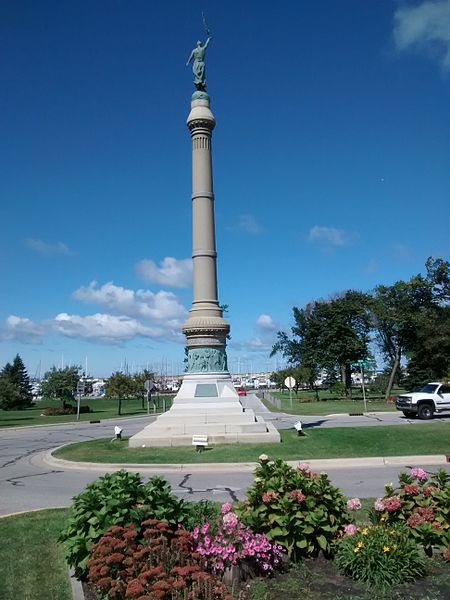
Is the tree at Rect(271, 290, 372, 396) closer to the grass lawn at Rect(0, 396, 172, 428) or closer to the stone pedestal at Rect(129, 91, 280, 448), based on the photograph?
the grass lawn at Rect(0, 396, 172, 428)

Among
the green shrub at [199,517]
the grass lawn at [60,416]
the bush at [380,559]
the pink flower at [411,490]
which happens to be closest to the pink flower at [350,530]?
the bush at [380,559]

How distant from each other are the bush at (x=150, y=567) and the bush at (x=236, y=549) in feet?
0.45

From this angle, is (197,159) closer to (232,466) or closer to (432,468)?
(232,466)

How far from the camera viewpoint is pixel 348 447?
1564cm

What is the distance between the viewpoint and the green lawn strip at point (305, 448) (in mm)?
14477

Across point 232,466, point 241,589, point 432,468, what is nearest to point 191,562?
point 241,589

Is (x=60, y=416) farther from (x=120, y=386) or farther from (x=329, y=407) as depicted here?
(x=329, y=407)

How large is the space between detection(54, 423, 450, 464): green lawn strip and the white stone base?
643 millimetres

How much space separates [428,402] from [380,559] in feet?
78.1

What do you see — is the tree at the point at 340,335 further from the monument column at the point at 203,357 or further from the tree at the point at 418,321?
the monument column at the point at 203,357

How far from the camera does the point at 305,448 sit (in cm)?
1553

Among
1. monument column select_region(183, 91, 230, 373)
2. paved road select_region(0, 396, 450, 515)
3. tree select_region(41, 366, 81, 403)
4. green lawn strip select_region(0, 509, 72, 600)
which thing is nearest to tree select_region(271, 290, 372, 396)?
tree select_region(41, 366, 81, 403)

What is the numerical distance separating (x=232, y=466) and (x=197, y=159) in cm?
1365

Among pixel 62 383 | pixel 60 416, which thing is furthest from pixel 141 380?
pixel 62 383
